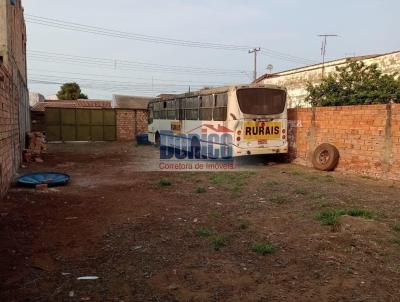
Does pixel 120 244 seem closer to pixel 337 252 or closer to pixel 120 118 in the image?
pixel 337 252

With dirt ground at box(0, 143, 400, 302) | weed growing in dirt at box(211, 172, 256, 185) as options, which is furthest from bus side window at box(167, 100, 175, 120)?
dirt ground at box(0, 143, 400, 302)

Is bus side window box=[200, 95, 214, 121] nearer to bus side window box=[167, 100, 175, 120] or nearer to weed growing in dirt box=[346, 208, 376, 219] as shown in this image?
bus side window box=[167, 100, 175, 120]

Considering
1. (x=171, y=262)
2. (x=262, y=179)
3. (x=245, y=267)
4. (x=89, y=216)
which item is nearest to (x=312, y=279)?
(x=245, y=267)

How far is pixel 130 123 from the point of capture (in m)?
24.7

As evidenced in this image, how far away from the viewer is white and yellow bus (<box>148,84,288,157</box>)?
10.9 meters

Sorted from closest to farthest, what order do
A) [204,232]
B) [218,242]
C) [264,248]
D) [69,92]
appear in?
[264,248] → [218,242] → [204,232] → [69,92]

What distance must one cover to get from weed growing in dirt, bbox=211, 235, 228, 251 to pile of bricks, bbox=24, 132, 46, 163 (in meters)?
10.5

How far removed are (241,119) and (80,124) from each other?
1605cm

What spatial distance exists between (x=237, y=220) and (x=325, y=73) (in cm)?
2006

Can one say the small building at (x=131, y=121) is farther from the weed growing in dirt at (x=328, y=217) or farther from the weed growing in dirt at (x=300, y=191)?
the weed growing in dirt at (x=328, y=217)

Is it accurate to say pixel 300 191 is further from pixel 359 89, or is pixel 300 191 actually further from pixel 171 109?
pixel 171 109

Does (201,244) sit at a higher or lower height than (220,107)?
lower

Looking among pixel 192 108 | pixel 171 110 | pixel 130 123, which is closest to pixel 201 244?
pixel 192 108

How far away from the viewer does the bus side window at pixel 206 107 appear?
11.9m
